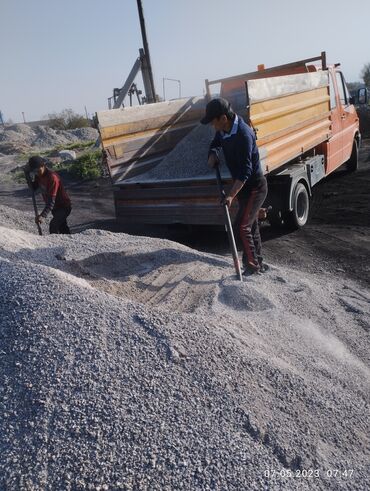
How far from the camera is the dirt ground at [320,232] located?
233 inches

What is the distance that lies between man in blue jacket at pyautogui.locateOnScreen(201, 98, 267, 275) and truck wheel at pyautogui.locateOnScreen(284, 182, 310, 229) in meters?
2.00

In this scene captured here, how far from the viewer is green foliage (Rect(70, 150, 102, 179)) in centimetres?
1464

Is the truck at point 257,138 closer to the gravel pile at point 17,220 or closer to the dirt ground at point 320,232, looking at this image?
the dirt ground at point 320,232

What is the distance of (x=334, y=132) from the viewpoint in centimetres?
884

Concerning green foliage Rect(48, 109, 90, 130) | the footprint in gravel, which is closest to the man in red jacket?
the footprint in gravel

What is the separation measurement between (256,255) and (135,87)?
11.2 m

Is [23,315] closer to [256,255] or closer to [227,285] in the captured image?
[227,285]

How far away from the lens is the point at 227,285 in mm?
4281

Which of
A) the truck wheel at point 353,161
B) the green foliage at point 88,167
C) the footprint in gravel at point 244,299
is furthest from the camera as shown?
the green foliage at point 88,167

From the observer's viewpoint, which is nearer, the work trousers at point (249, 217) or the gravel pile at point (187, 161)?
the work trousers at point (249, 217)

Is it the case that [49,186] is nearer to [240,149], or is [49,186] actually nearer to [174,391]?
[240,149]

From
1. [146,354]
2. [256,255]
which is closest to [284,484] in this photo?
[146,354]

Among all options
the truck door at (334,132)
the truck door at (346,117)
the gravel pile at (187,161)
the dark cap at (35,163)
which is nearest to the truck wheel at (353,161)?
the truck door at (346,117)

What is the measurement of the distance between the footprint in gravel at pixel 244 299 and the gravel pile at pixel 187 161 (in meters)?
2.57
